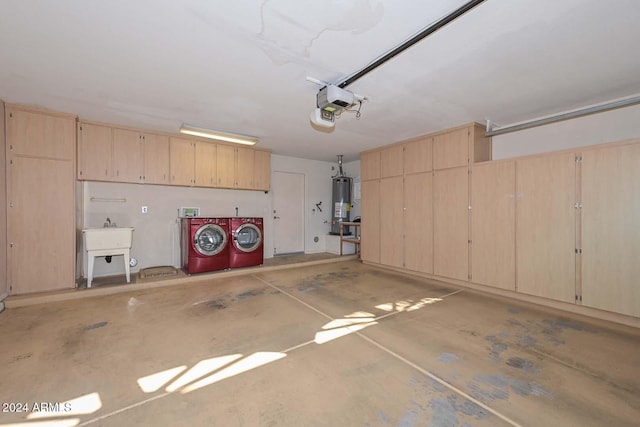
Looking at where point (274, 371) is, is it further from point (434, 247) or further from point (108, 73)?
point (434, 247)

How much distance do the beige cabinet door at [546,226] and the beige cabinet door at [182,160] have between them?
5113 mm

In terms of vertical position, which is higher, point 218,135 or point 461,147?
point 218,135

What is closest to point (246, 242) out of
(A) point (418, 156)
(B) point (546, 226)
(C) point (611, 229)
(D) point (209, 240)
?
(D) point (209, 240)

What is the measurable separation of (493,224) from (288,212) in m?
4.22

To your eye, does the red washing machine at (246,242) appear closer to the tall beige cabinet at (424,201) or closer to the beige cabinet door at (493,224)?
the tall beige cabinet at (424,201)

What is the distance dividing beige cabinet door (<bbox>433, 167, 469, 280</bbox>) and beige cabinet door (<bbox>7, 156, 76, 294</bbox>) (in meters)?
5.38

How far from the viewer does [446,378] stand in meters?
1.84

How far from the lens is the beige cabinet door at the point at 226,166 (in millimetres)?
5078

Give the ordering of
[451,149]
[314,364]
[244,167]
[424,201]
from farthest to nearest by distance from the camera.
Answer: [244,167], [424,201], [451,149], [314,364]

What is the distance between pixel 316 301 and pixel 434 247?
2.29 meters

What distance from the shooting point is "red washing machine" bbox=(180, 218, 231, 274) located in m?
4.45

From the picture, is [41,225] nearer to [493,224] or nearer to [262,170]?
[262,170]

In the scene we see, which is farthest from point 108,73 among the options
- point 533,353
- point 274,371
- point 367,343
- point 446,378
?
point 533,353

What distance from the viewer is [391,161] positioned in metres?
5.20
